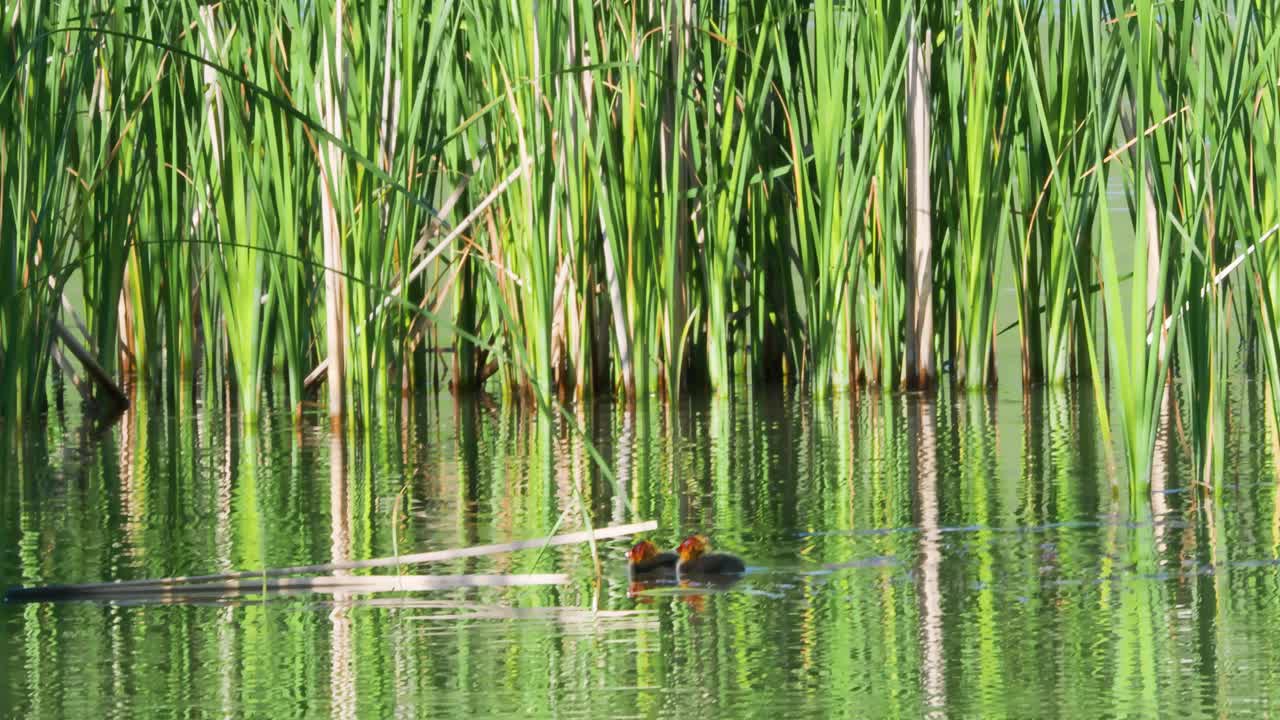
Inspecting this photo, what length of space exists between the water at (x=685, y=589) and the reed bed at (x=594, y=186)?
19.5 inches

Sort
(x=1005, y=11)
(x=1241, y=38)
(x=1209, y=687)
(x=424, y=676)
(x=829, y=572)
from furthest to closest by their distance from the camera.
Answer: (x=1005, y=11), (x=1241, y=38), (x=829, y=572), (x=424, y=676), (x=1209, y=687)

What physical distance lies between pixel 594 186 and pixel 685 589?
284 cm

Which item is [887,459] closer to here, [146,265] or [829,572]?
[829,572]

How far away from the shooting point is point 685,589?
3129mm

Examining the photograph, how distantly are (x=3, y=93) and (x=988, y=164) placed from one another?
3392mm

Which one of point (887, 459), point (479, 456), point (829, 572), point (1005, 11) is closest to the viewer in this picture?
point (829, 572)

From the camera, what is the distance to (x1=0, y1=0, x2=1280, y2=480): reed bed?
543 centimetres

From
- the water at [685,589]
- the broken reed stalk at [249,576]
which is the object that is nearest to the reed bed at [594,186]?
the water at [685,589]

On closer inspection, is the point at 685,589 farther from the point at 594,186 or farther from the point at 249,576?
the point at 594,186

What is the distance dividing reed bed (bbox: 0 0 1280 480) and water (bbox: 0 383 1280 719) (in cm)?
49

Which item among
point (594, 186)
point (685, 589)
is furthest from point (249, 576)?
point (594, 186)

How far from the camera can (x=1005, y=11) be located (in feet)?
19.5

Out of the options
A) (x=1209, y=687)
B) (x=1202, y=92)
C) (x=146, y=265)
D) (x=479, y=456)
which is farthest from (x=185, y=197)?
(x=1209, y=687)

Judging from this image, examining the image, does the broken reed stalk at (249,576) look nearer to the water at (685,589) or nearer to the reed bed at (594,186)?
the water at (685,589)
